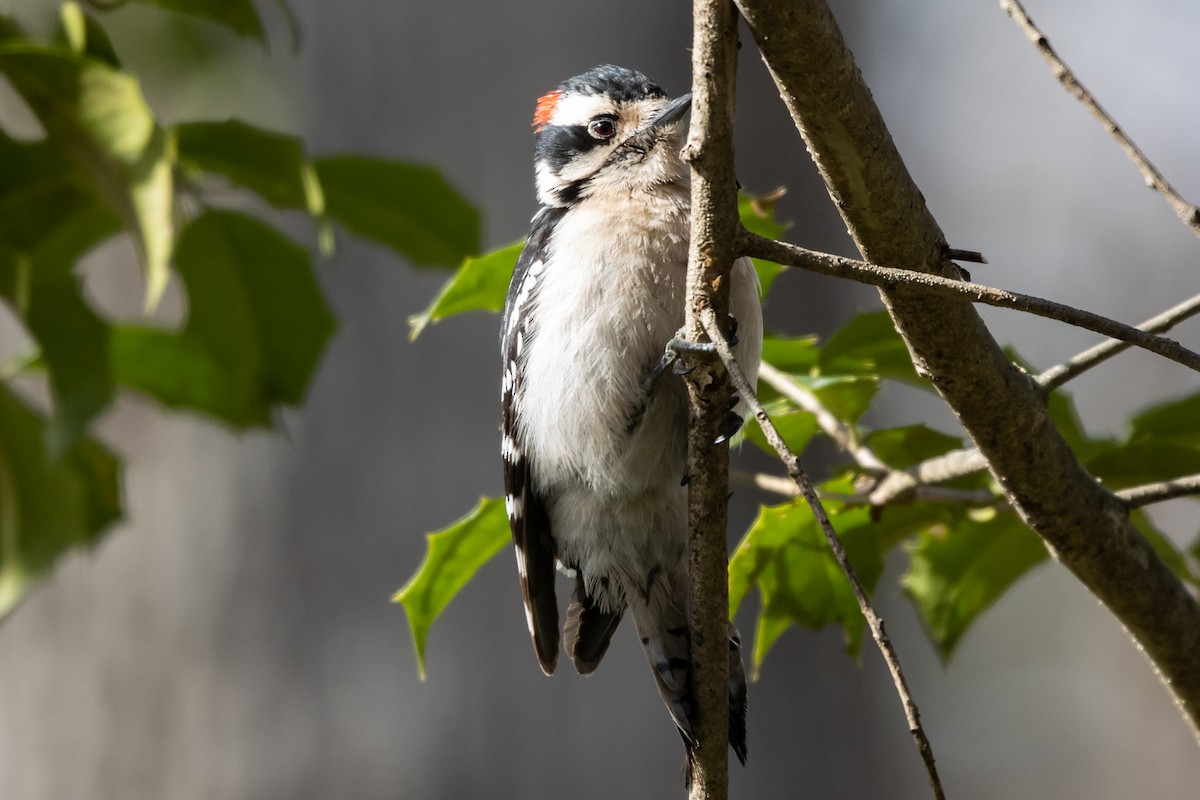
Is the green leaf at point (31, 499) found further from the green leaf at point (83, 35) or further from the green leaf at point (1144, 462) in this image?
the green leaf at point (1144, 462)

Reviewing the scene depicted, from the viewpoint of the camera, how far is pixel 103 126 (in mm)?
1203

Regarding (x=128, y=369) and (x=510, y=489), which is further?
(x=510, y=489)

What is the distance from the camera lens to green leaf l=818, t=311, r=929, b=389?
1.94 metres

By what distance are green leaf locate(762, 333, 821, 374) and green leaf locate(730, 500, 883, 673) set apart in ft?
1.14

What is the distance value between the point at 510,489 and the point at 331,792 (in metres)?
2.97

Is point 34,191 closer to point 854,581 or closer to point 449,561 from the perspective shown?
point 449,561

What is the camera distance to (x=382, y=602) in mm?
4762

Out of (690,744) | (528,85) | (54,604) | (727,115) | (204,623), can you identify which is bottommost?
(54,604)

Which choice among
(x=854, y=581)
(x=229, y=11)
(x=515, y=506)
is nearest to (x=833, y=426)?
(x=854, y=581)

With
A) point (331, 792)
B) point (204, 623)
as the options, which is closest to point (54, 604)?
point (204, 623)

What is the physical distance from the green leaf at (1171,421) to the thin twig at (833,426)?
1.44 feet

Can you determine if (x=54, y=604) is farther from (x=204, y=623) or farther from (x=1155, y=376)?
(x=1155, y=376)

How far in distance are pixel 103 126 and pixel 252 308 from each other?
0.45 m

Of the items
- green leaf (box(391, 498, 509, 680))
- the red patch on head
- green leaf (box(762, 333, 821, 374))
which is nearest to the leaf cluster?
green leaf (box(391, 498, 509, 680))
